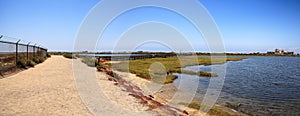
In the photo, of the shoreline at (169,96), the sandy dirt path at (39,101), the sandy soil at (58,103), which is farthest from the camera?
the shoreline at (169,96)

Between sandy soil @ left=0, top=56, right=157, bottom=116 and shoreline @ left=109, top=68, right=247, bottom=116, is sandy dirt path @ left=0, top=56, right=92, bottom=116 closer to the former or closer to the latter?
sandy soil @ left=0, top=56, right=157, bottom=116

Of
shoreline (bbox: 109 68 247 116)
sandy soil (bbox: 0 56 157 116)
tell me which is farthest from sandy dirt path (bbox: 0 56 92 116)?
shoreline (bbox: 109 68 247 116)

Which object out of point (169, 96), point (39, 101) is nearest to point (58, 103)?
point (39, 101)

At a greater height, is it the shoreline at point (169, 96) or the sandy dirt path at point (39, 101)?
the sandy dirt path at point (39, 101)

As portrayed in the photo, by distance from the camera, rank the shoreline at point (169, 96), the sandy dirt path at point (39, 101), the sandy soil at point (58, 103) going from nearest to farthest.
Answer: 1. the sandy dirt path at point (39, 101)
2. the sandy soil at point (58, 103)
3. the shoreline at point (169, 96)

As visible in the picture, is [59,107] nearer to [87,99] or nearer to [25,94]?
[87,99]

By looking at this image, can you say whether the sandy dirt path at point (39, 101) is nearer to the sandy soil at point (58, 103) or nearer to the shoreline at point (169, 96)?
the sandy soil at point (58, 103)

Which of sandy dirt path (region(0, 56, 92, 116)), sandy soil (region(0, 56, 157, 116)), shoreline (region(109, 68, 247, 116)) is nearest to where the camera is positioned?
sandy dirt path (region(0, 56, 92, 116))

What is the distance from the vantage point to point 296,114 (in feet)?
45.2

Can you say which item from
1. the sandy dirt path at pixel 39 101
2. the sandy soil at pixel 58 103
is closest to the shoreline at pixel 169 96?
the sandy soil at pixel 58 103

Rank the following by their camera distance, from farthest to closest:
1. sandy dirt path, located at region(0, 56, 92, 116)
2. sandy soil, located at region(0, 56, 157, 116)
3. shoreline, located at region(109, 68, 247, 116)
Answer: shoreline, located at region(109, 68, 247, 116)
sandy soil, located at region(0, 56, 157, 116)
sandy dirt path, located at region(0, 56, 92, 116)

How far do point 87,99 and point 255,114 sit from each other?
29.2ft

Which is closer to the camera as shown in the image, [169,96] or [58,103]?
[58,103]

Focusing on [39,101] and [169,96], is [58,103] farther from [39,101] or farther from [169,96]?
[169,96]
